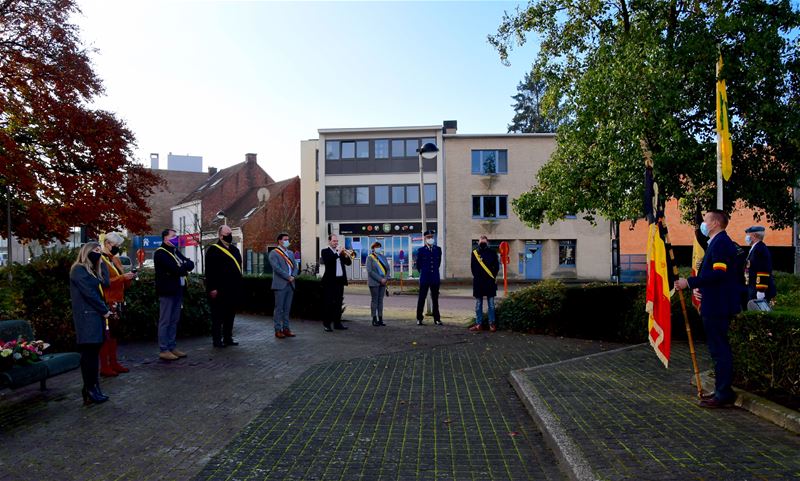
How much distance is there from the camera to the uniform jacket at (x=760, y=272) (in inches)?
374

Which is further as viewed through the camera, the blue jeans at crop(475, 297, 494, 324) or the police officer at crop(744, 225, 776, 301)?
the blue jeans at crop(475, 297, 494, 324)

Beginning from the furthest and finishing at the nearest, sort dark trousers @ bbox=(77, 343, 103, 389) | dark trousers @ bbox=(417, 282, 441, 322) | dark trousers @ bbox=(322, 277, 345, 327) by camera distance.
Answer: dark trousers @ bbox=(417, 282, 441, 322), dark trousers @ bbox=(322, 277, 345, 327), dark trousers @ bbox=(77, 343, 103, 389)

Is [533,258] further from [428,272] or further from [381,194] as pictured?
[428,272]

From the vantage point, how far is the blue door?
43531mm

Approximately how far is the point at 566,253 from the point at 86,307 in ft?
130

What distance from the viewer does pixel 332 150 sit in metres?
45.1

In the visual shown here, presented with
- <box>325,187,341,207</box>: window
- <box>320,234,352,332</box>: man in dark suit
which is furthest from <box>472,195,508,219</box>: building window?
<box>320,234,352,332</box>: man in dark suit

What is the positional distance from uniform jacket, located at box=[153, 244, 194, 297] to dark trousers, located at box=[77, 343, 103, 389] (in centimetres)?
253

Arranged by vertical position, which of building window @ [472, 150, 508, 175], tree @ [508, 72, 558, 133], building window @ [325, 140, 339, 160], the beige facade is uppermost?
tree @ [508, 72, 558, 133]

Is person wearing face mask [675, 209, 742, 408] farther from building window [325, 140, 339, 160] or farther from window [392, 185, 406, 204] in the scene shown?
building window [325, 140, 339, 160]

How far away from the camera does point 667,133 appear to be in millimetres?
15078

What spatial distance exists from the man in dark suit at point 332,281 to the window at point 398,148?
31.6 metres

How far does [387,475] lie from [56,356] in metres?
4.97

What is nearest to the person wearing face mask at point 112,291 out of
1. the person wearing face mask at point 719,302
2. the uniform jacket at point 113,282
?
the uniform jacket at point 113,282
